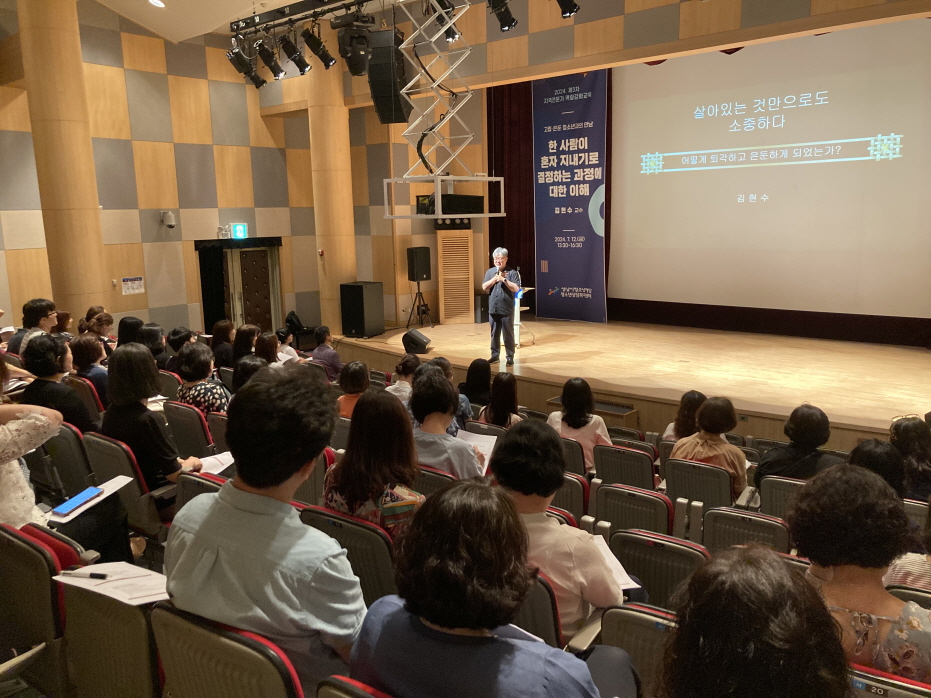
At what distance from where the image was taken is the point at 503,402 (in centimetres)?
430

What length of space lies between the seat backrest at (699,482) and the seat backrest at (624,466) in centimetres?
13

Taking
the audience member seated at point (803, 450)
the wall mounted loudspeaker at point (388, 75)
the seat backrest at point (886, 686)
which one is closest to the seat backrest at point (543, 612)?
the seat backrest at point (886, 686)

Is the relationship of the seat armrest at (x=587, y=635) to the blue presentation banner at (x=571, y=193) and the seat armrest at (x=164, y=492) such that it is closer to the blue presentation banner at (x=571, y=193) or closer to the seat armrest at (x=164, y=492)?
the seat armrest at (x=164, y=492)

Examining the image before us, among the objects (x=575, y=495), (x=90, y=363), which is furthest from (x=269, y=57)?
(x=575, y=495)

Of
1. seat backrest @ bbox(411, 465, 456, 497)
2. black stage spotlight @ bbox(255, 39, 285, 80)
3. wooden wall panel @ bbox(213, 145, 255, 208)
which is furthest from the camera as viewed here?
wooden wall panel @ bbox(213, 145, 255, 208)

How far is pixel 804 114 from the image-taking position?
329 inches

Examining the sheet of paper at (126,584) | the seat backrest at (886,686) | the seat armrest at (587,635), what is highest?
the sheet of paper at (126,584)

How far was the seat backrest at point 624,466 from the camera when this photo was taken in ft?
11.9

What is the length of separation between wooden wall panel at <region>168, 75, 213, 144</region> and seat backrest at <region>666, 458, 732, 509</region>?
891cm

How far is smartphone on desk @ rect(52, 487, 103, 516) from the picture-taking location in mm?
2424

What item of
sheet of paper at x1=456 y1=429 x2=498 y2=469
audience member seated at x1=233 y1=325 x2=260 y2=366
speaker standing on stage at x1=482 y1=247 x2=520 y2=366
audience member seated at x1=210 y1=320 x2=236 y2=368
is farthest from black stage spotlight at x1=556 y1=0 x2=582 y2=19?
sheet of paper at x1=456 y1=429 x2=498 y2=469

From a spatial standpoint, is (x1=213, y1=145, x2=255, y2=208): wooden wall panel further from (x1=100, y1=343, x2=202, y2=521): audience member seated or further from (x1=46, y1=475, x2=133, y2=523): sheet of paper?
(x1=46, y1=475, x2=133, y2=523): sheet of paper

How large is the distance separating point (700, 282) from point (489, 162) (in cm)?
413

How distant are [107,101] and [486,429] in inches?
309
